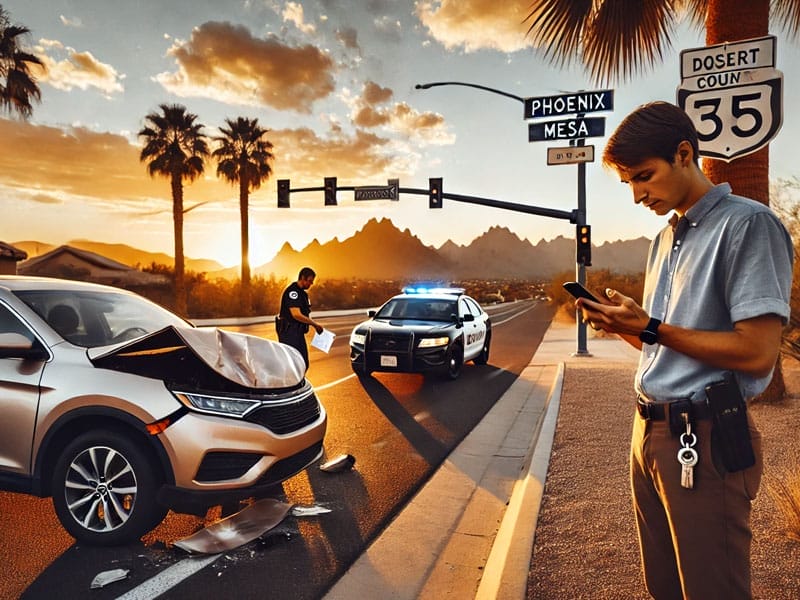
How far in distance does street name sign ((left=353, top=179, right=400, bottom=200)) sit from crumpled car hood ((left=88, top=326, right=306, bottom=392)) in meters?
22.0

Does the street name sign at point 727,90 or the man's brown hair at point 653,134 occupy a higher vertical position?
the street name sign at point 727,90

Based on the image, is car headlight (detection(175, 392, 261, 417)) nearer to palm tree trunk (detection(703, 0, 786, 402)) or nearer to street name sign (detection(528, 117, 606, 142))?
palm tree trunk (detection(703, 0, 786, 402))

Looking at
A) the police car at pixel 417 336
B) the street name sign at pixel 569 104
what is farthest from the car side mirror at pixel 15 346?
the street name sign at pixel 569 104

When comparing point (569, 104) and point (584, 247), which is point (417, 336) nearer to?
point (584, 247)

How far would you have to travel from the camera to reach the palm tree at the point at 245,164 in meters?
35.3

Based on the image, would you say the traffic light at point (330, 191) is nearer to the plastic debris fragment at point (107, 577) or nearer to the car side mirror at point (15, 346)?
the car side mirror at point (15, 346)

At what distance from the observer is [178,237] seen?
32.2 m

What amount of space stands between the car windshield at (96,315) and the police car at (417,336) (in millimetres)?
5395

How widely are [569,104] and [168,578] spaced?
14183 millimetres

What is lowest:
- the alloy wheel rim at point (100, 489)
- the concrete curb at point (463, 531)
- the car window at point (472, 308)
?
the concrete curb at point (463, 531)

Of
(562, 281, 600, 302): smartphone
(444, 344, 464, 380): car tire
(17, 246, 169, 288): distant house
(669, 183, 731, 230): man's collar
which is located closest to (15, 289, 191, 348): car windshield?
(562, 281, 600, 302): smartphone

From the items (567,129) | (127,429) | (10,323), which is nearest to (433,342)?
(127,429)

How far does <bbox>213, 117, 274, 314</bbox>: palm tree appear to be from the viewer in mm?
35312

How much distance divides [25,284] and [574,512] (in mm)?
4562
